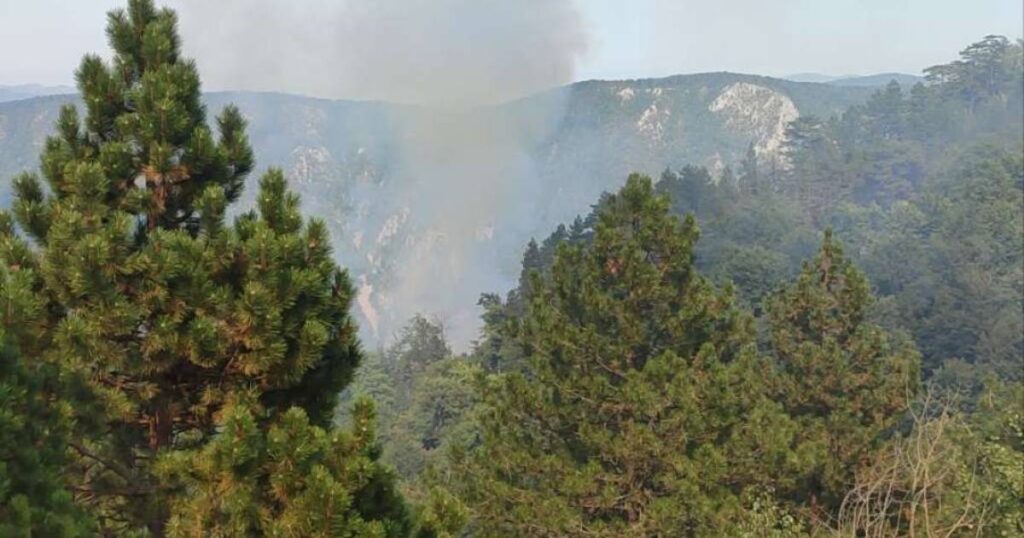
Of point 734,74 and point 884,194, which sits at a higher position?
point 734,74

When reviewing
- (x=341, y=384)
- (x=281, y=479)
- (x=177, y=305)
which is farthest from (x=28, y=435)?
(x=341, y=384)

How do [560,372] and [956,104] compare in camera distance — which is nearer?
[560,372]

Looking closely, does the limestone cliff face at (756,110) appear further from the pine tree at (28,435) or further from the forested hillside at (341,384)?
the pine tree at (28,435)

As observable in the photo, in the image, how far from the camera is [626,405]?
11258 mm

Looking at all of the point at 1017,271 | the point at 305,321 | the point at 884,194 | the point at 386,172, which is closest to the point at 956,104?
the point at 884,194

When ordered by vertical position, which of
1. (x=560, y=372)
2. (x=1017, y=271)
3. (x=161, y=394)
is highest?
(x=161, y=394)

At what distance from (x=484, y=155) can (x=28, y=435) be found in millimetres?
142808

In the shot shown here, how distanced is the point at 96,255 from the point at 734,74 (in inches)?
6022

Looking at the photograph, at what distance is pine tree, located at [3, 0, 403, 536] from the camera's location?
15.6 feet

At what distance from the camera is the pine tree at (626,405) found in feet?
36.0

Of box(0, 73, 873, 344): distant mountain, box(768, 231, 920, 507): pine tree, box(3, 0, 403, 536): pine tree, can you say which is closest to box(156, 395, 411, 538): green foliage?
box(3, 0, 403, 536): pine tree

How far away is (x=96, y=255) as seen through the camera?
4957 millimetres

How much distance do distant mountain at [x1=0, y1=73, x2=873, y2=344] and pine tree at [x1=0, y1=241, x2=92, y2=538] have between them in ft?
366

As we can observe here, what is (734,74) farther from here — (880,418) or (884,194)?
(880,418)
